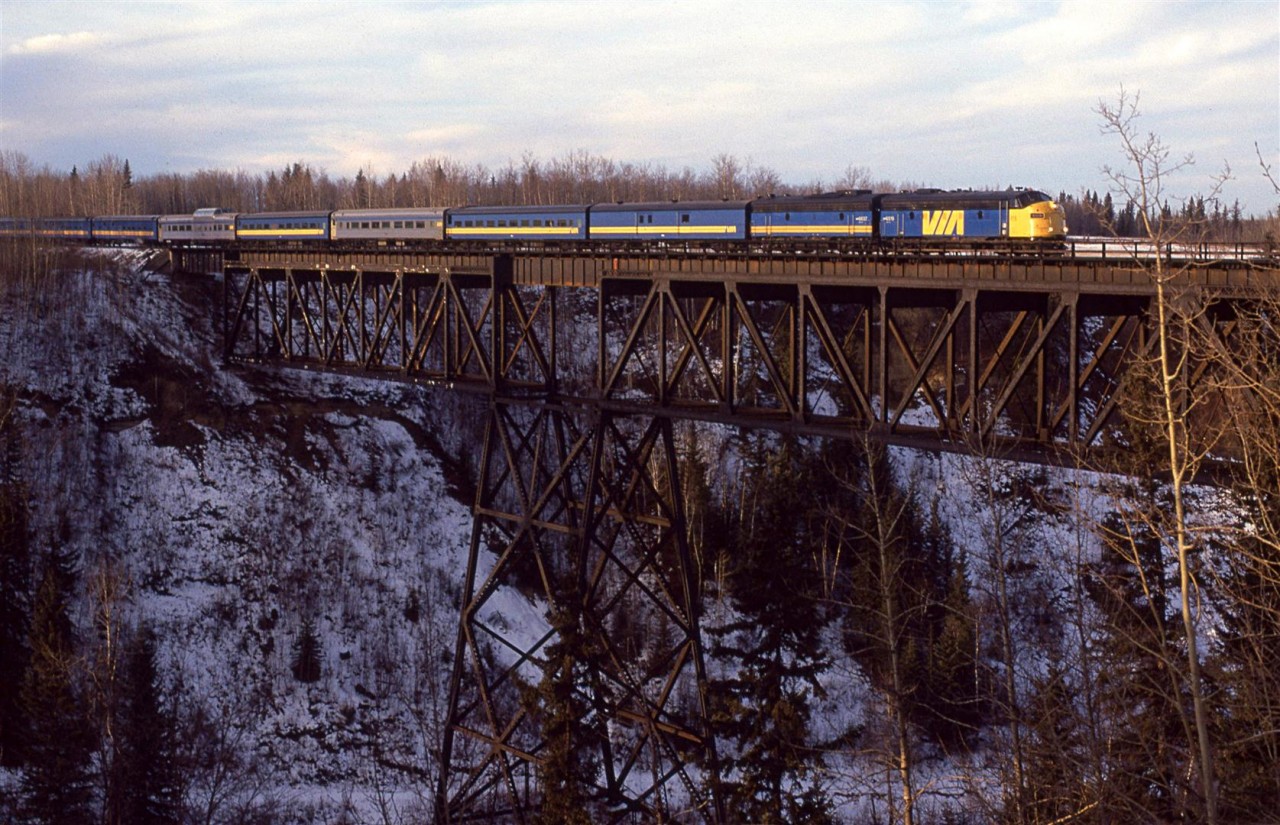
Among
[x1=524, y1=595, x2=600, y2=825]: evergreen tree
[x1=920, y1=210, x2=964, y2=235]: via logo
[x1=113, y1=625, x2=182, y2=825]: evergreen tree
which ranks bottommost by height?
[x1=113, y1=625, x2=182, y2=825]: evergreen tree

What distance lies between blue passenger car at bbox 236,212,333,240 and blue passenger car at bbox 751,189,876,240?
73.7 feet

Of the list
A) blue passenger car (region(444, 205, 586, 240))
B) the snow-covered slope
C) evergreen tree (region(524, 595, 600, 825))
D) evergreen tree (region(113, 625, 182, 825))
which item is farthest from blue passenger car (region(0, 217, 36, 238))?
evergreen tree (region(524, 595, 600, 825))

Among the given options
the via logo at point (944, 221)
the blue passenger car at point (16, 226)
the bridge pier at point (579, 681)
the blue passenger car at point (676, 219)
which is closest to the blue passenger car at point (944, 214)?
the via logo at point (944, 221)

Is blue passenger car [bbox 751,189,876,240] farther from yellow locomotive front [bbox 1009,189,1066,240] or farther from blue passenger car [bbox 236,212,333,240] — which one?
blue passenger car [bbox 236,212,333,240]

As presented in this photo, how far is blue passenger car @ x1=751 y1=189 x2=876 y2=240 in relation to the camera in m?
33.7

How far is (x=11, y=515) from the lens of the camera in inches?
1406

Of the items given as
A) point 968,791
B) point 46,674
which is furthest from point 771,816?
point 46,674

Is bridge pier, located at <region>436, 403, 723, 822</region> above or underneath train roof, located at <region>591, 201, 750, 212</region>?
underneath

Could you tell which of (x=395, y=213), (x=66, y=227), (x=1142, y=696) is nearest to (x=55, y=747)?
(x=395, y=213)

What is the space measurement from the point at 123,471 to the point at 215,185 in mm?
93625

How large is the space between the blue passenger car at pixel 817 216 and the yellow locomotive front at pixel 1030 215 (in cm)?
417

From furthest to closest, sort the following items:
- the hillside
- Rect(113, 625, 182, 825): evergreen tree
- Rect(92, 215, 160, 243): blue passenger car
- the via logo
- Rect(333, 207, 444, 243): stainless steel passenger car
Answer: Rect(92, 215, 160, 243): blue passenger car, Rect(333, 207, 444, 243): stainless steel passenger car, the via logo, the hillside, Rect(113, 625, 182, 825): evergreen tree

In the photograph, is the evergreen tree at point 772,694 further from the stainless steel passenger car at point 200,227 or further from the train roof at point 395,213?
the stainless steel passenger car at point 200,227

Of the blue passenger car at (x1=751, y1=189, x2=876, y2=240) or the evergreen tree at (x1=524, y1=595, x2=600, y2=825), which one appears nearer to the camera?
the evergreen tree at (x1=524, y1=595, x2=600, y2=825)
